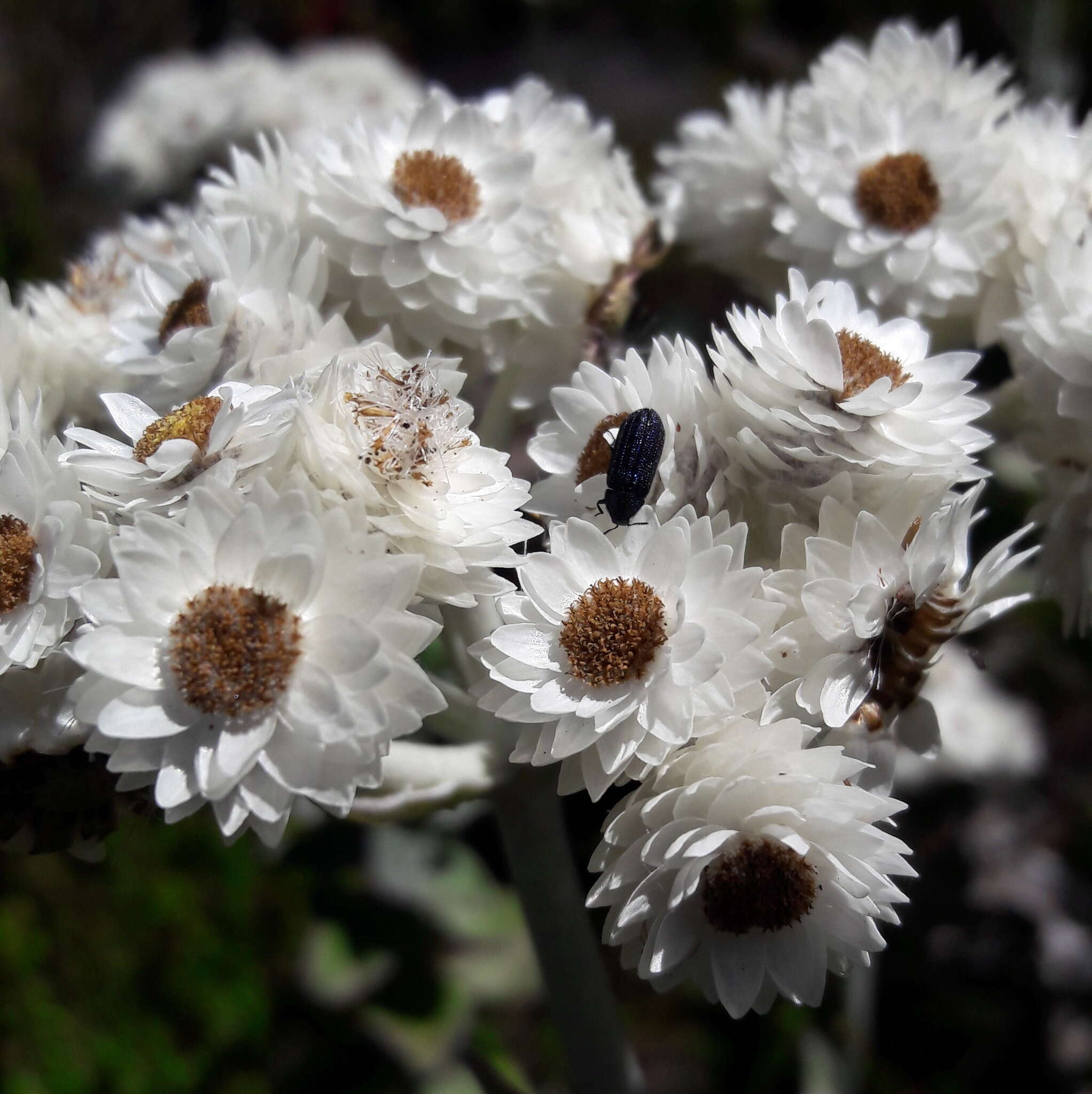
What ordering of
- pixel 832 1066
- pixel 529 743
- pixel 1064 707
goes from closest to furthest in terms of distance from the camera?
pixel 529 743 < pixel 832 1066 < pixel 1064 707

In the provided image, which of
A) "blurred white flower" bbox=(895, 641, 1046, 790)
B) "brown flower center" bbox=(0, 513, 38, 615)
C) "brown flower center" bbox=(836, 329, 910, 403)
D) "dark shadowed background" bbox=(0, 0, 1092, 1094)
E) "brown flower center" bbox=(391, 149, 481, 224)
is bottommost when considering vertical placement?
"dark shadowed background" bbox=(0, 0, 1092, 1094)

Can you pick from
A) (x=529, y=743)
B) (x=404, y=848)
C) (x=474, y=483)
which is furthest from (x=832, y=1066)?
(x=474, y=483)

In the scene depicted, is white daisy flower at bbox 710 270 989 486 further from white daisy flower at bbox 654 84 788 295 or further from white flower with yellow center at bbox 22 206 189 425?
white flower with yellow center at bbox 22 206 189 425

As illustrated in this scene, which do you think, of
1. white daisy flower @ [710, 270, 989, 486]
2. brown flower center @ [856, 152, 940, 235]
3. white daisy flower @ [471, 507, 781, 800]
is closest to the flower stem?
white daisy flower @ [471, 507, 781, 800]

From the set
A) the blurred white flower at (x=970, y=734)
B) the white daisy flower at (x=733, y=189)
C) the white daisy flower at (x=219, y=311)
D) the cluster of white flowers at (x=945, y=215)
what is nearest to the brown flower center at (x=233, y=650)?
the white daisy flower at (x=219, y=311)

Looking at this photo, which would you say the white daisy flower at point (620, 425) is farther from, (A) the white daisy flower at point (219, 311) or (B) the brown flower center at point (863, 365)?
(A) the white daisy flower at point (219, 311)

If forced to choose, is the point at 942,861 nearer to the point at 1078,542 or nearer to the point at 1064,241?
the point at 1078,542
